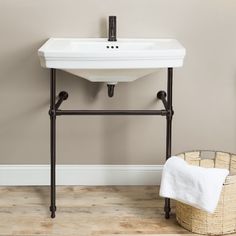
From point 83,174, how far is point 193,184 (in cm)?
90

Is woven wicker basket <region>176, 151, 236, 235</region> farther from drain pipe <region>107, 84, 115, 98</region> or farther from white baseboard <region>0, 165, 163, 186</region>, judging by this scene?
drain pipe <region>107, 84, 115, 98</region>

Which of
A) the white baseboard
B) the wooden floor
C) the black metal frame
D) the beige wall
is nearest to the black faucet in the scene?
the beige wall

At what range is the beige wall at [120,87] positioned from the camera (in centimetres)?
283

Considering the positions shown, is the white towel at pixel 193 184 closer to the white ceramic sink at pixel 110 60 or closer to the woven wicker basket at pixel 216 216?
the woven wicker basket at pixel 216 216

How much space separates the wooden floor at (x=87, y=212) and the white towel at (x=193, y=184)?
0.70ft

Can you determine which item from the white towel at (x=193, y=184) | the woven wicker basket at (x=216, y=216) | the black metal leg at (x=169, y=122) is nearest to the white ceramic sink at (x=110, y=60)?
the black metal leg at (x=169, y=122)

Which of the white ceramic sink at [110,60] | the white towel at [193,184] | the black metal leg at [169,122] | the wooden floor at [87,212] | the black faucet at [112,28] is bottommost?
the wooden floor at [87,212]

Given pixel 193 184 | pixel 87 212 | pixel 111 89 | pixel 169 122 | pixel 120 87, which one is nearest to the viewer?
pixel 193 184

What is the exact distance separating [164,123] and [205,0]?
733 mm

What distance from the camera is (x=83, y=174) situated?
3.00 meters

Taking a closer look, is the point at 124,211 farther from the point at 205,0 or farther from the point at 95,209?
the point at 205,0

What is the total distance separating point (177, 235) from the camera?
239 centimetres

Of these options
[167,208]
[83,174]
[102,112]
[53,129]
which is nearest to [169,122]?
[102,112]

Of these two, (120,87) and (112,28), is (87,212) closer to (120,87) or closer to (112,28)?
(120,87)
